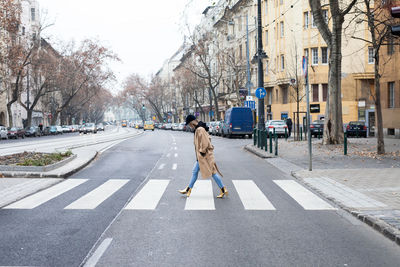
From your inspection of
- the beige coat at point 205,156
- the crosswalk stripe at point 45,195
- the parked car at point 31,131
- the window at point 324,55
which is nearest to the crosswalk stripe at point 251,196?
the beige coat at point 205,156

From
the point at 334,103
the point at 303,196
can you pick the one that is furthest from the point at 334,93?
the point at 303,196

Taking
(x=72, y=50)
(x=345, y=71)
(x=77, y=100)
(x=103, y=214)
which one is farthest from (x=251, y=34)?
(x=103, y=214)

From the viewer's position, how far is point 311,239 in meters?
5.93

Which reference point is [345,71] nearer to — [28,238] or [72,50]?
[72,50]

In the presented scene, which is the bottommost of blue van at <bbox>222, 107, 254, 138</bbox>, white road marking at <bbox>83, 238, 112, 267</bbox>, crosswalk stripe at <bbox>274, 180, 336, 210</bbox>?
crosswalk stripe at <bbox>274, 180, 336, 210</bbox>

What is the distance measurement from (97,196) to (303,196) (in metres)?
4.06

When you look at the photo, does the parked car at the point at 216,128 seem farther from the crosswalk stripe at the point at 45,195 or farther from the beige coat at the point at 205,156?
the beige coat at the point at 205,156

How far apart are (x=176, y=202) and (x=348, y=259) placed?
409 cm

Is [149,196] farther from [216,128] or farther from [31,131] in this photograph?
[31,131]

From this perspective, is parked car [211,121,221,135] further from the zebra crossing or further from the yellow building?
the zebra crossing

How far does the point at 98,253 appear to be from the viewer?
5254 mm

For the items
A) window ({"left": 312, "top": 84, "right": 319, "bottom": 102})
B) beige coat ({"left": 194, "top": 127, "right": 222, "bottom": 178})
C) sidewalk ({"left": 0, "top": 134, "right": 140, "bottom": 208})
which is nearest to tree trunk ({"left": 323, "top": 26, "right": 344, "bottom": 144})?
sidewalk ({"left": 0, "top": 134, "right": 140, "bottom": 208})

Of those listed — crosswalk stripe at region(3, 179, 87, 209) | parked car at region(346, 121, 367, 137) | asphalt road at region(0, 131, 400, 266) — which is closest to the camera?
asphalt road at region(0, 131, 400, 266)

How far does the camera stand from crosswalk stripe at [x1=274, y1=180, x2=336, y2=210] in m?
8.21
